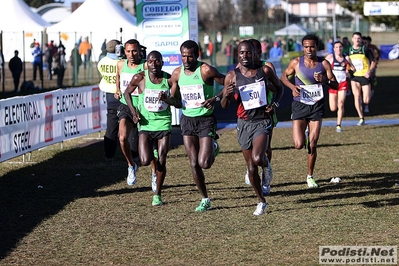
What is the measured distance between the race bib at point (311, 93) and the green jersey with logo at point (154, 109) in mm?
2221

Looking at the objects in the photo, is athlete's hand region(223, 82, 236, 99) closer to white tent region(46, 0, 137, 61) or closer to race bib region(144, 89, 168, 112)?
race bib region(144, 89, 168, 112)

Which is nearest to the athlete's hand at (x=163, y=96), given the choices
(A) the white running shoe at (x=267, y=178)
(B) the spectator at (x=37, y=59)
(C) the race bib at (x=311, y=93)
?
(A) the white running shoe at (x=267, y=178)

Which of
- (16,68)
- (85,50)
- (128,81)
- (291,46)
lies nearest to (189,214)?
(128,81)

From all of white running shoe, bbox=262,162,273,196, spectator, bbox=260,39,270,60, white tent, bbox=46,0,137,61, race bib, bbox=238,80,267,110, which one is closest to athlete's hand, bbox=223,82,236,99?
race bib, bbox=238,80,267,110

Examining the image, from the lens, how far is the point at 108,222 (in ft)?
33.6

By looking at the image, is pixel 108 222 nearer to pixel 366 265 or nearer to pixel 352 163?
pixel 366 265

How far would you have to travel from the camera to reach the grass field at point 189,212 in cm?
857

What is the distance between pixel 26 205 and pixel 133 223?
2.11 meters

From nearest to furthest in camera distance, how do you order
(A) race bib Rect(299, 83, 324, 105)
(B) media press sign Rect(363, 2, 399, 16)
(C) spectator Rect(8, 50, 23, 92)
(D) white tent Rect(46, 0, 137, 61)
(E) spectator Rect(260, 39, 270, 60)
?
1. (A) race bib Rect(299, 83, 324, 105)
2. (B) media press sign Rect(363, 2, 399, 16)
3. (C) spectator Rect(8, 50, 23, 92)
4. (D) white tent Rect(46, 0, 137, 61)
5. (E) spectator Rect(260, 39, 270, 60)

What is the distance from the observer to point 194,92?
10430 mm

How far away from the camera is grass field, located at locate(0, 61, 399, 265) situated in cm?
857

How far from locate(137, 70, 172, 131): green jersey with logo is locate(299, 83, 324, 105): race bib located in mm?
2221

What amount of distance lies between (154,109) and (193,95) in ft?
2.83

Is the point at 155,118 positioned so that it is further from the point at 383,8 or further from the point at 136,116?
the point at 383,8
